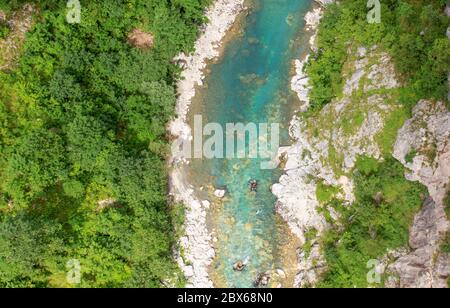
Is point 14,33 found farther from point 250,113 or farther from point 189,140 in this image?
point 250,113

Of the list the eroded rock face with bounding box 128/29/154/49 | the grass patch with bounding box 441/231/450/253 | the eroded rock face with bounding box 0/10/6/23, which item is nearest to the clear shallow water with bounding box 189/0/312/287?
the eroded rock face with bounding box 128/29/154/49

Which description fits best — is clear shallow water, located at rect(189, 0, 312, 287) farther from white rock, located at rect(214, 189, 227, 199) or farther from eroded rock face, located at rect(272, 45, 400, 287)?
eroded rock face, located at rect(272, 45, 400, 287)

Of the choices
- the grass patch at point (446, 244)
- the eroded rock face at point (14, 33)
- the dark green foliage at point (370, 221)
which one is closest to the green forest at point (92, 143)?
the eroded rock face at point (14, 33)

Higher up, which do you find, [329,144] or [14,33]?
[14,33]

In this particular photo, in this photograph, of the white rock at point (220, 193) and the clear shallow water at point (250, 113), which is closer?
the clear shallow water at point (250, 113)

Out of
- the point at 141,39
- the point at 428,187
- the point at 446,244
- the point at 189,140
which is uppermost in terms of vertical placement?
the point at 141,39

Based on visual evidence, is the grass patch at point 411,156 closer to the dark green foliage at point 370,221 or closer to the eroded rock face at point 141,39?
the dark green foliage at point 370,221

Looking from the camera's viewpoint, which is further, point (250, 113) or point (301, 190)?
point (250, 113)

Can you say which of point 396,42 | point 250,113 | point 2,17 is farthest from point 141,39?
point 396,42
